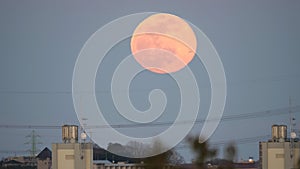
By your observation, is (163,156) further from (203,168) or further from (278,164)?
(278,164)

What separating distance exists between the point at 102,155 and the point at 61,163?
124ft

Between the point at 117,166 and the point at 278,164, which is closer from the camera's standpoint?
the point at 278,164

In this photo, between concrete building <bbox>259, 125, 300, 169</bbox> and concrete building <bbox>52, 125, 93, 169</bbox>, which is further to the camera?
concrete building <bbox>52, 125, 93, 169</bbox>

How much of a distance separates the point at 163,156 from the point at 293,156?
3488cm

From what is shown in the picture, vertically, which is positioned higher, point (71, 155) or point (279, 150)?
point (279, 150)

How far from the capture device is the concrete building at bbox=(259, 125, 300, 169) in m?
61.8

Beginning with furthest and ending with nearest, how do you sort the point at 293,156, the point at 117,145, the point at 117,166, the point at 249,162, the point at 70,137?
the point at 117,145
the point at 249,162
the point at 117,166
the point at 70,137
the point at 293,156

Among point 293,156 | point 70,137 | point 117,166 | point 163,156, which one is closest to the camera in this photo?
point 163,156

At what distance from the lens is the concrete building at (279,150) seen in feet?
203

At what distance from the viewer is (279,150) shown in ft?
207

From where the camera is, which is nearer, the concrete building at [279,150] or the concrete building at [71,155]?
the concrete building at [279,150]

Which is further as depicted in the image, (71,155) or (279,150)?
(71,155)

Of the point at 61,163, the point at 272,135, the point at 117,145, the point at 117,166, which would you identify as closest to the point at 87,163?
the point at 61,163

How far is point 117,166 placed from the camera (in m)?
75.5
